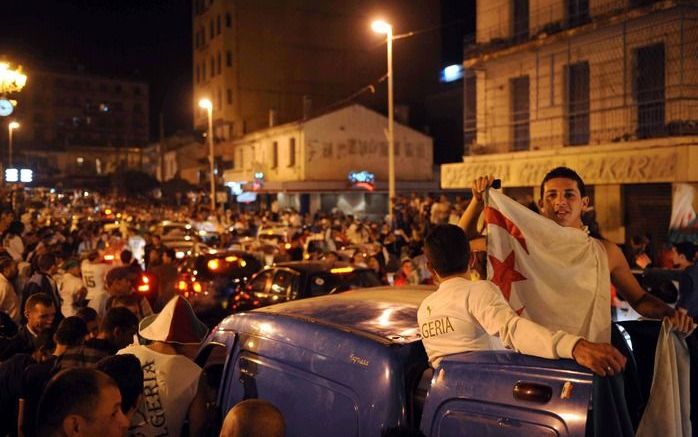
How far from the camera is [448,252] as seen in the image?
330cm

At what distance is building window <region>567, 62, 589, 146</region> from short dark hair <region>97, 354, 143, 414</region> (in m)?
19.3

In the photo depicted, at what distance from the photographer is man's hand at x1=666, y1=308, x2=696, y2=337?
9.64ft

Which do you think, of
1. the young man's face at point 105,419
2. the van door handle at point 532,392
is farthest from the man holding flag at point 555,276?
the young man's face at point 105,419

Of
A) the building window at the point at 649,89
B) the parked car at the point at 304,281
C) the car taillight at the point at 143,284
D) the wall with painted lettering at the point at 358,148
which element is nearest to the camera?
the parked car at the point at 304,281

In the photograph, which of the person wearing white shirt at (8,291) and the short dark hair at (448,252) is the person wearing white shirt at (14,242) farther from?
the short dark hair at (448,252)

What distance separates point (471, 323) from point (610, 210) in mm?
18178

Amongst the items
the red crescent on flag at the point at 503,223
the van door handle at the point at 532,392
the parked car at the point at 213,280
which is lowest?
the parked car at the point at 213,280

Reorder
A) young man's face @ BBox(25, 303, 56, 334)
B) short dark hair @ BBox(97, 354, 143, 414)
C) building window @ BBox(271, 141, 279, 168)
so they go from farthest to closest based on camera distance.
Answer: building window @ BBox(271, 141, 279, 168) → young man's face @ BBox(25, 303, 56, 334) → short dark hair @ BBox(97, 354, 143, 414)

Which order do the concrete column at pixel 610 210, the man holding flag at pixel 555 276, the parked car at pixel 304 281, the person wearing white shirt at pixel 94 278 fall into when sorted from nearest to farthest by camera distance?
the man holding flag at pixel 555 276
the person wearing white shirt at pixel 94 278
the parked car at pixel 304 281
the concrete column at pixel 610 210

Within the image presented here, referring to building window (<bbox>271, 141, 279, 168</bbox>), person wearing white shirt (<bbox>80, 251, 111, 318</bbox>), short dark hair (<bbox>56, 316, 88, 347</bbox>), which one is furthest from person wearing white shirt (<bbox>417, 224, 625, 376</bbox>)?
building window (<bbox>271, 141, 279, 168</bbox>)

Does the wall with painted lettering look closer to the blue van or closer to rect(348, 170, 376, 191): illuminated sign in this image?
rect(348, 170, 376, 191): illuminated sign

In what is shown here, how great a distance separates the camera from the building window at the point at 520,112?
77.1 feet

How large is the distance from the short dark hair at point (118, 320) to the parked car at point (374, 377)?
0.85m

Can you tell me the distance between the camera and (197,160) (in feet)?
221
